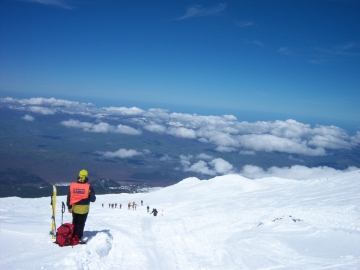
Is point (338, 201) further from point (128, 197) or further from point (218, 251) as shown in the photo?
point (128, 197)

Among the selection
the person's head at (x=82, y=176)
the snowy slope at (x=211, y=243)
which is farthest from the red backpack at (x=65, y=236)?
the person's head at (x=82, y=176)

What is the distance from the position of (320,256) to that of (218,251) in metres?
4.12

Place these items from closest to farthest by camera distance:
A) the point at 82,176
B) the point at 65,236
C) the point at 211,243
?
1. the point at 65,236
2. the point at 82,176
3. the point at 211,243

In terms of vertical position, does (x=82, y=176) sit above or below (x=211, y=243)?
above

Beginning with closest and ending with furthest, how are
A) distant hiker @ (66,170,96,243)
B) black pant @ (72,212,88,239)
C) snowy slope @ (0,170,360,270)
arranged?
1. snowy slope @ (0,170,360,270)
2. distant hiker @ (66,170,96,243)
3. black pant @ (72,212,88,239)

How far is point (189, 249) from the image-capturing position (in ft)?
38.0

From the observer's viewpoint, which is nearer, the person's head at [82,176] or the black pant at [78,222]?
the person's head at [82,176]

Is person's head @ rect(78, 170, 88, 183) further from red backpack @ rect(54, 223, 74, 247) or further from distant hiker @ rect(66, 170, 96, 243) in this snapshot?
red backpack @ rect(54, 223, 74, 247)

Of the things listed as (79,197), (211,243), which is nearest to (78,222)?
(79,197)

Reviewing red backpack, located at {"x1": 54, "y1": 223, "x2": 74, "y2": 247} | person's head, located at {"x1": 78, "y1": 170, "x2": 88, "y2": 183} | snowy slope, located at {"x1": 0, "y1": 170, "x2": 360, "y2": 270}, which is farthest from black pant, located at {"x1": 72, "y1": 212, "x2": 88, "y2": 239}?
person's head, located at {"x1": 78, "y1": 170, "x2": 88, "y2": 183}

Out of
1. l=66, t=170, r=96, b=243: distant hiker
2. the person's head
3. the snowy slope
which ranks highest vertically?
the person's head

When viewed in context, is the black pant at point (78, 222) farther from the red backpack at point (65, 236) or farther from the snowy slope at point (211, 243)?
the snowy slope at point (211, 243)

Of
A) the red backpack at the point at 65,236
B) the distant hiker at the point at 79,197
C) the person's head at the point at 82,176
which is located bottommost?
the red backpack at the point at 65,236

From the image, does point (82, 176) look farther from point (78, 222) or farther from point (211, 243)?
point (211, 243)
